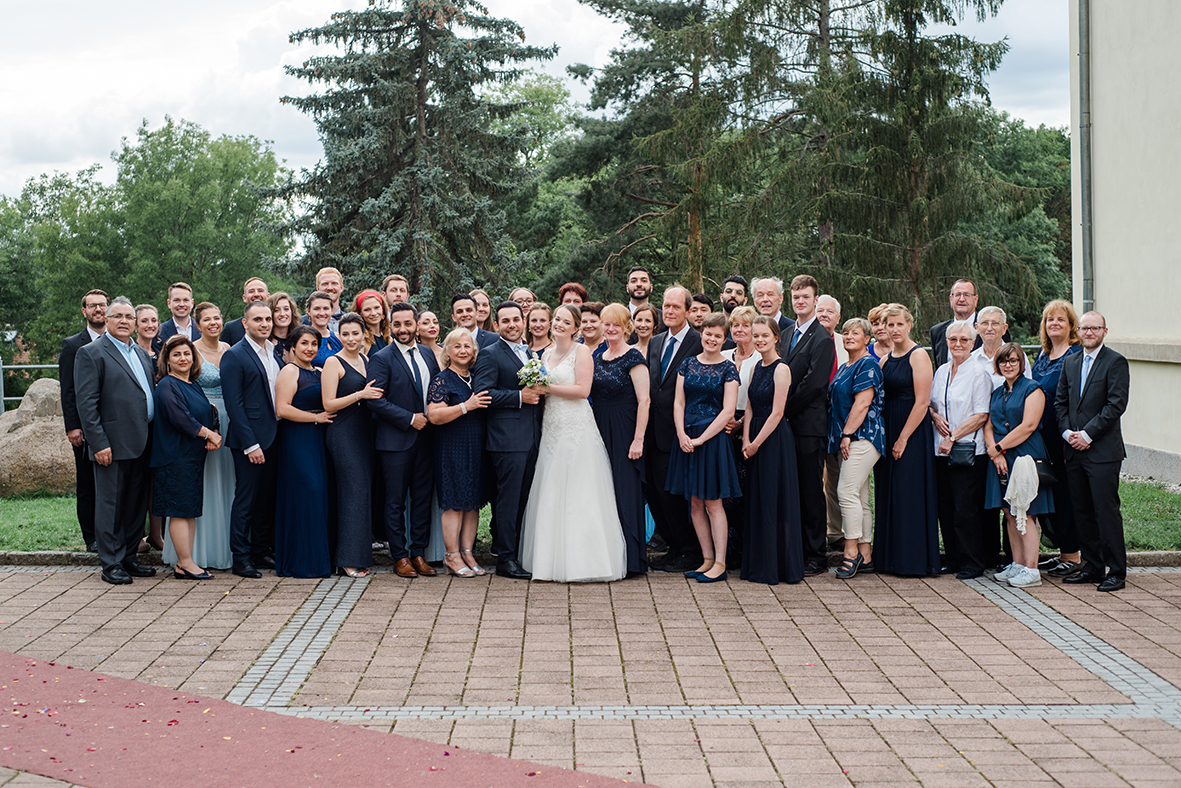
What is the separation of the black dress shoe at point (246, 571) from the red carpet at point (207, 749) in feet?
8.61

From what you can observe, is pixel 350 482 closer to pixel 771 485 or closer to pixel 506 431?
pixel 506 431

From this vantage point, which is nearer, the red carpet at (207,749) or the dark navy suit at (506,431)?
the red carpet at (207,749)

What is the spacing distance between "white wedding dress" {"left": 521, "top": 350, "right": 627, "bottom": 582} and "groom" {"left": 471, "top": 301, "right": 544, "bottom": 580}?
13 cm

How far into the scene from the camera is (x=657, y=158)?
25.0 metres

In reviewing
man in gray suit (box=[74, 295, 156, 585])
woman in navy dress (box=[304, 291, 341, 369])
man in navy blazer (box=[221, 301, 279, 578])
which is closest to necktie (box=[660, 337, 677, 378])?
woman in navy dress (box=[304, 291, 341, 369])

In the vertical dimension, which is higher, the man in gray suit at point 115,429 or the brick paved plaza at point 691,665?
the man in gray suit at point 115,429

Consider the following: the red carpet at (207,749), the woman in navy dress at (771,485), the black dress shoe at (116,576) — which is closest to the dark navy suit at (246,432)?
the black dress shoe at (116,576)

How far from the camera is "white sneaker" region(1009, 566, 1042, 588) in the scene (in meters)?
7.75

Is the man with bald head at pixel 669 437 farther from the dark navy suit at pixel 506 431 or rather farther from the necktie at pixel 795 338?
the dark navy suit at pixel 506 431

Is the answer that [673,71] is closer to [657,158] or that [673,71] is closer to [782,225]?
[657,158]

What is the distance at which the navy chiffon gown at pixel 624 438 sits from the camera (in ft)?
26.8

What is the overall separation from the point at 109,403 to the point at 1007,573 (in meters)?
6.75

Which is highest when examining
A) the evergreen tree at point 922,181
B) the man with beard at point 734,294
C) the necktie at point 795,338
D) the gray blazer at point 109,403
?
the evergreen tree at point 922,181

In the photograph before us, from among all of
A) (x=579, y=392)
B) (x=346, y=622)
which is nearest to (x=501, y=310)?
→ (x=579, y=392)
